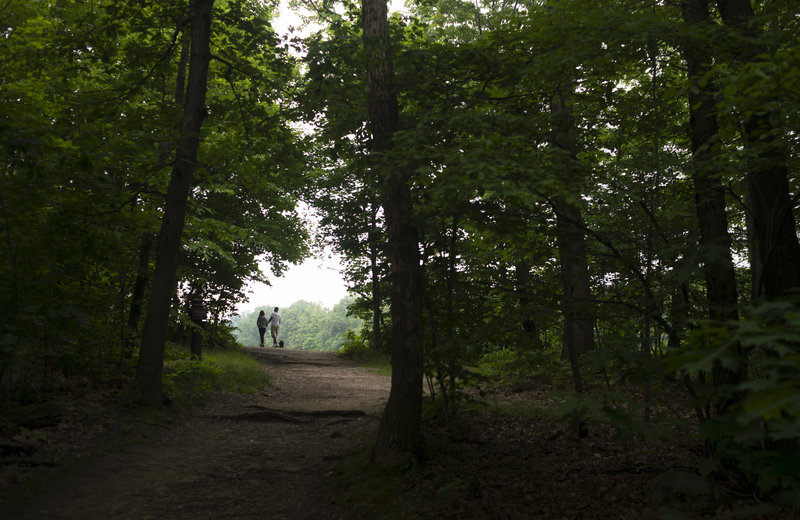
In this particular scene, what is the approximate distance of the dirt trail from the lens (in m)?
4.84

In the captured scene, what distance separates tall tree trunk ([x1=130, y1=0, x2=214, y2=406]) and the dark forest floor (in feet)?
2.62

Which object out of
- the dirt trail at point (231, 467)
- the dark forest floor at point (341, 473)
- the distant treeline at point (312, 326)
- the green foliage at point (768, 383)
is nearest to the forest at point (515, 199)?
the green foliage at point (768, 383)

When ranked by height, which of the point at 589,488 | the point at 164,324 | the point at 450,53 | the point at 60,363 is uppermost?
the point at 450,53

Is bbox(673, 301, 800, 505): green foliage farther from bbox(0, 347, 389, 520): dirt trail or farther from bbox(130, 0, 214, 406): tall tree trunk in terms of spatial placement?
bbox(130, 0, 214, 406): tall tree trunk

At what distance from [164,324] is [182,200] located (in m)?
2.17

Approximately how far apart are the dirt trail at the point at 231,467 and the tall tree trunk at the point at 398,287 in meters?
1.03

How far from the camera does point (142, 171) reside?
8.38 meters

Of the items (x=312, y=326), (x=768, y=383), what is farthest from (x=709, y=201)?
(x=312, y=326)

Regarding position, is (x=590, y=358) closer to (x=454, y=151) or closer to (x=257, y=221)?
(x=454, y=151)

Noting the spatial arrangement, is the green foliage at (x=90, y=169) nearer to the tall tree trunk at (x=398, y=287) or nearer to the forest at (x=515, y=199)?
the forest at (x=515, y=199)

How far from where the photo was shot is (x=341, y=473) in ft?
19.3

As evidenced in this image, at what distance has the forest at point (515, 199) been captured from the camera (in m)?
3.48

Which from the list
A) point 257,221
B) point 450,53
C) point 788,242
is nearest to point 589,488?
point 788,242

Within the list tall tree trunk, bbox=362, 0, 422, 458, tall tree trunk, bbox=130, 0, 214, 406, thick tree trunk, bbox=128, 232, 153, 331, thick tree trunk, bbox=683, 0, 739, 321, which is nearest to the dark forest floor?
tall tree trunk, bbox=362, 0, 422, 458
